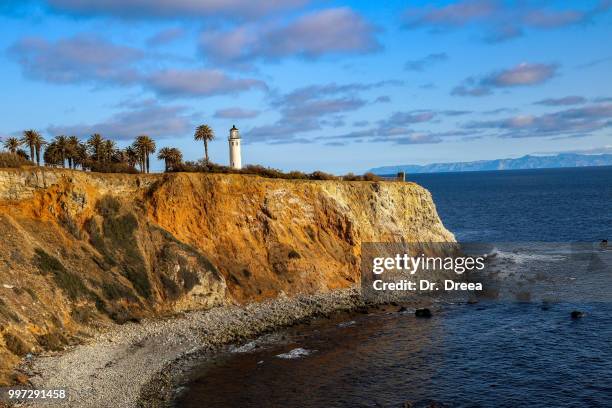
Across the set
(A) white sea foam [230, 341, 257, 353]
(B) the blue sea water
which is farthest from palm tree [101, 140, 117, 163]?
(B) the blue sea water

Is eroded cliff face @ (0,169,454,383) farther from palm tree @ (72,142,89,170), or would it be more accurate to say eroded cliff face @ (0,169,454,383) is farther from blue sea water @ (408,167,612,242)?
blue sea water @ (408,167,612,242)

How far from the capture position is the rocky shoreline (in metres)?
32.5

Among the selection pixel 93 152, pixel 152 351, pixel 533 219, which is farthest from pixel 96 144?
pixel 533 219

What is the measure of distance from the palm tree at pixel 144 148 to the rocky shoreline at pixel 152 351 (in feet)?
82.3

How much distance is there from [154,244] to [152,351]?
14762 millimetres

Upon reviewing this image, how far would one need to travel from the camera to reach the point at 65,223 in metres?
48.0

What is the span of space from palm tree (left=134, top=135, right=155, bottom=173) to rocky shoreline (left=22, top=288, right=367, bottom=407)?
25.1m

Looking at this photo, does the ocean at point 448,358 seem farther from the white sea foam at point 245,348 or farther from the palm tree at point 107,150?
the palm tree at point 107,150

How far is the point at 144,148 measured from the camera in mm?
64812

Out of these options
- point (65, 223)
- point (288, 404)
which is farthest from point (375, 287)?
point (65, 223)

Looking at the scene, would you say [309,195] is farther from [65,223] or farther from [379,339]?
[65,223]

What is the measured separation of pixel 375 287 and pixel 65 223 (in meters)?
34.4

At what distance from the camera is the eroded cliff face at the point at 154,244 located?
41.4 m

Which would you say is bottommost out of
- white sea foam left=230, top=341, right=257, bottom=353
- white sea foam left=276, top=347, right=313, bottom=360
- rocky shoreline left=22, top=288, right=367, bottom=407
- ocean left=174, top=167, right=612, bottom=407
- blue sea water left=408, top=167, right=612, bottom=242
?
ocean left=174, top=167, right=612, bottom=407
